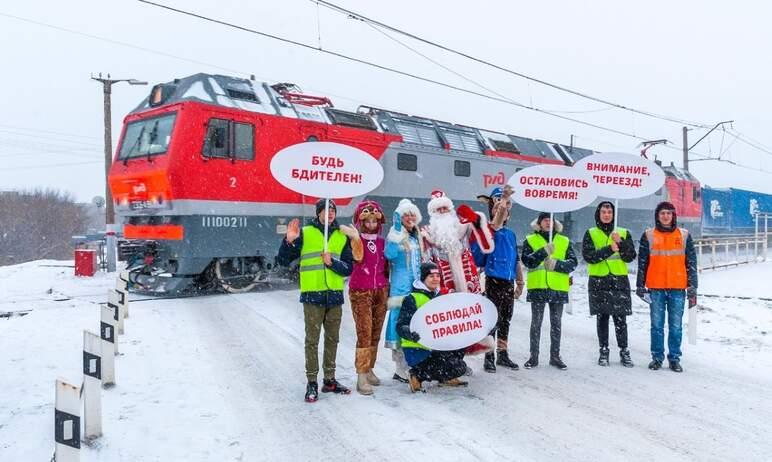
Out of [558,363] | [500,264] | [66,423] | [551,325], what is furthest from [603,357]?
[66,423]

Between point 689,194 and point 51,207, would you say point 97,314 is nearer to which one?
point 689,194

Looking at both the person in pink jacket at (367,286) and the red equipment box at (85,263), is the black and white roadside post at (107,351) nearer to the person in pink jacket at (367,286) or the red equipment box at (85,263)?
the person in pink jacket at (367,286)

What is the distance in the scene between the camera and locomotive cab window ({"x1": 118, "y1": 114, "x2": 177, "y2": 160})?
9.42m

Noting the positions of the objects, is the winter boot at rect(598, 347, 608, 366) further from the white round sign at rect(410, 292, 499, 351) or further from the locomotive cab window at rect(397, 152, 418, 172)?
the locomotive cab window at rect(397, 152, 418, 172)

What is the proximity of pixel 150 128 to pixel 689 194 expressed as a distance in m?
20.5

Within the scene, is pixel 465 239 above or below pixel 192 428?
above

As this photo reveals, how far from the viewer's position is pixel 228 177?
9.59 m

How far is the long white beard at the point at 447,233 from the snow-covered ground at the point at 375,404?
1.27 metres

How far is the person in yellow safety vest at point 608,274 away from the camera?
567 centimetres

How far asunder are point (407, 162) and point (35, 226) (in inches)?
2318

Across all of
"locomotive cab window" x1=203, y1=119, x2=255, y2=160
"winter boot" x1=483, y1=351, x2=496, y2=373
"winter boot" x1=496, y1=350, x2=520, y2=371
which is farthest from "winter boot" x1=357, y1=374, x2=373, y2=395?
"locomotive cab window" x1=203, y1=119, x2=255, y2=160

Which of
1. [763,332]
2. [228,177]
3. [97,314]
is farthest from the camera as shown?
[228,177]

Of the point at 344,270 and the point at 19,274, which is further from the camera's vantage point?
the point at 19,274

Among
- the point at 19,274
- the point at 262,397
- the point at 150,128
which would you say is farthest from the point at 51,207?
the point at 262,397
